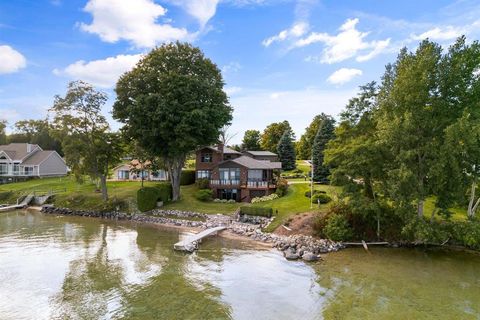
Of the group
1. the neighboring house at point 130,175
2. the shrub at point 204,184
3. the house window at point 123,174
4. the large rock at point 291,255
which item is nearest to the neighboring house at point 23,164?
the neighboring house at point 130,175

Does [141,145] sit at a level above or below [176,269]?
above

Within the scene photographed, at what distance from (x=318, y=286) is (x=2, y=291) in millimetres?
15395

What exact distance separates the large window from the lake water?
1477cm

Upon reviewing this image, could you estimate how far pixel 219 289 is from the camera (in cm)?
1673

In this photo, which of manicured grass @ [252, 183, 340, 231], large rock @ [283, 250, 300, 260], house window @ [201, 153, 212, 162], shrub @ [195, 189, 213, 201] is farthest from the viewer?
house window @ [201, 153, 212, 162]

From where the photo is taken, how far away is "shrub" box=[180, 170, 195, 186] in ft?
153

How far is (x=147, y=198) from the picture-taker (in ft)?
119

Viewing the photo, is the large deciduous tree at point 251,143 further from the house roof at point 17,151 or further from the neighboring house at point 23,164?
the house roof at point 17,151

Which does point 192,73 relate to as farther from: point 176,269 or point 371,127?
point 176,269

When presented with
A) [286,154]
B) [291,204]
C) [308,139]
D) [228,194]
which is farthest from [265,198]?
[308,139]

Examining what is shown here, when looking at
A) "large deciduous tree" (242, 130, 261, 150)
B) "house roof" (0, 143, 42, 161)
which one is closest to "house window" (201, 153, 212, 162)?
"large deciduous tree" (242, 130, 261, 150)

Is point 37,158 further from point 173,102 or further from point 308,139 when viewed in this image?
point 308,139

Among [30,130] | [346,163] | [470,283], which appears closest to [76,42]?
[346,163]

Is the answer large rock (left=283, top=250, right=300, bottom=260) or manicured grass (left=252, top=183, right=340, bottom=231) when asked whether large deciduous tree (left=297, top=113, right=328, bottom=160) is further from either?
large rock (left=283, top=250, right=300, bottom=260)
